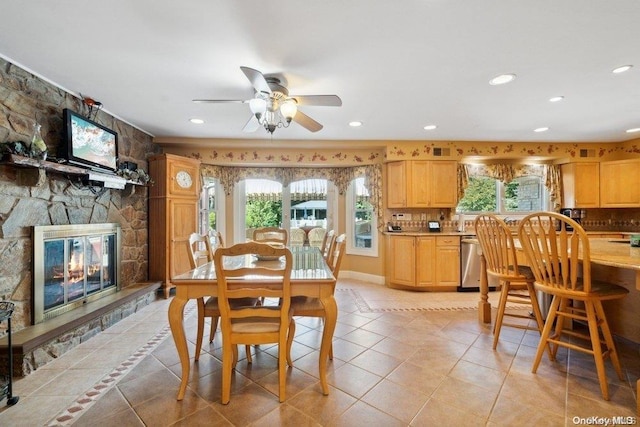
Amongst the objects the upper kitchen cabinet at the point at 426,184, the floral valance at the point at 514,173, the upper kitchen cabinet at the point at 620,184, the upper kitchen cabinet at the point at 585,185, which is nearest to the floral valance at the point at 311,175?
the upper kitchen cabinet at the point at 426,184

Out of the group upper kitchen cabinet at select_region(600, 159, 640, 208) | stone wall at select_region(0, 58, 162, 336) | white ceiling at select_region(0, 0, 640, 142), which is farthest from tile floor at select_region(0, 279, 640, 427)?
upper kitchen cabinet at select_region(600, 159, 640, 208)

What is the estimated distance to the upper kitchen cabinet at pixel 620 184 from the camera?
430 centimetres

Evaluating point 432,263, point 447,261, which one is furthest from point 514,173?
point 432,263

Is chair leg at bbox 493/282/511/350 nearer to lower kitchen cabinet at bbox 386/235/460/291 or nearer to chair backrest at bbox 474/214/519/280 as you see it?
chair backrest at bbox 474/214/519/280

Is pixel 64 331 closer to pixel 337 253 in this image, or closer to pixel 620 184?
pixel 337 253

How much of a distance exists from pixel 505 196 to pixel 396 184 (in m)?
2.07

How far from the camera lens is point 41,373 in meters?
2.05

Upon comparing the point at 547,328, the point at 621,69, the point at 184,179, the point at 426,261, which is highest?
the point at 621,69

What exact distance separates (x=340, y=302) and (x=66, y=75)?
3.64 m

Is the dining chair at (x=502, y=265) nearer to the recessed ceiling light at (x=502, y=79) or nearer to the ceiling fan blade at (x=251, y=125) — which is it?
the recessed ceiling light at (x=502, y=79)

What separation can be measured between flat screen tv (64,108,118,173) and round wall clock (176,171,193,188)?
32.0 inches

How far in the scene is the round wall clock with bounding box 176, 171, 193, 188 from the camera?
4035 millimetres

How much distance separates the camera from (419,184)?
448 cm

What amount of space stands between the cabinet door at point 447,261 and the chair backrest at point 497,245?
1598 millimetres
